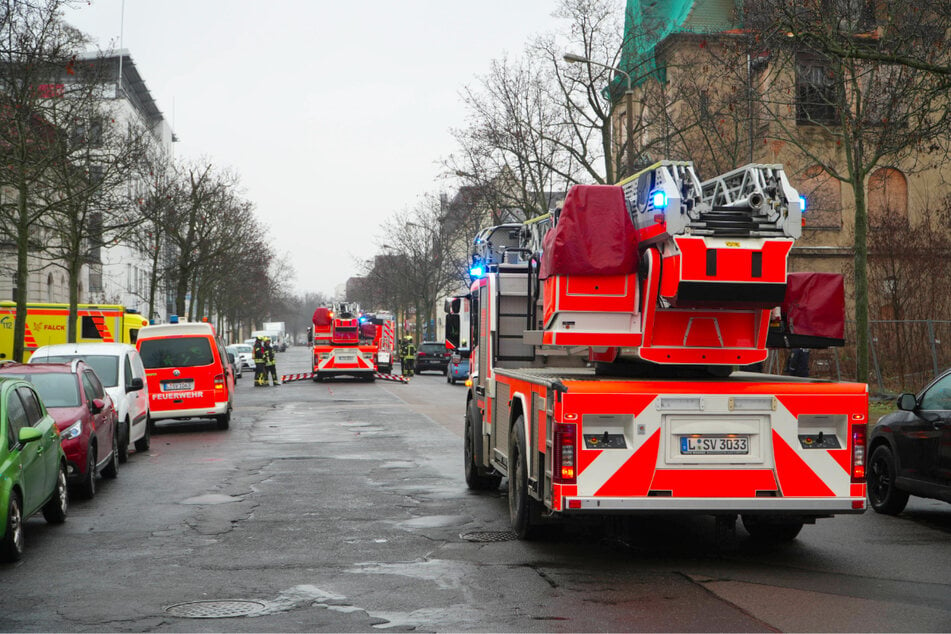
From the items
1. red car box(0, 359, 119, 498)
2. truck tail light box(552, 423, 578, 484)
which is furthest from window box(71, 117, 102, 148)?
truck tail light box(552, 423, 578, 484)

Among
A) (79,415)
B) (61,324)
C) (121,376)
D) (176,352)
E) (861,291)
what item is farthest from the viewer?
(61,324)

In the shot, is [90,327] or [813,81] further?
[90,327]

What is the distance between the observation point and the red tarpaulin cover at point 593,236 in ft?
28.3

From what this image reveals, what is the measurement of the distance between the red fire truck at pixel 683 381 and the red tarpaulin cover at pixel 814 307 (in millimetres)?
558

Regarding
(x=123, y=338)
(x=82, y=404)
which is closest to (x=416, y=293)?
(x=123, y=338)

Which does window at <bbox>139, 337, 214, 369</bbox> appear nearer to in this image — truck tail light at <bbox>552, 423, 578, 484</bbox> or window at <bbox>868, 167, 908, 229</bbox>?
truck tail light at <bbox>552, 423, 578, 484</bbox>

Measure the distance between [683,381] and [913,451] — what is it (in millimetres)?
3499

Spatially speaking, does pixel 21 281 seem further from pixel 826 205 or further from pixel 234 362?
pixel 826 205

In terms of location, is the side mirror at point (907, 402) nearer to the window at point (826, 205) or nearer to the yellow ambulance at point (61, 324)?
the yellow ambulance at point (61, 324)

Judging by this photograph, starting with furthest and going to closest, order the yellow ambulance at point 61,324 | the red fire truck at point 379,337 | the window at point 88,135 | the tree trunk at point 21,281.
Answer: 1. the red fire truck at point 379,337
2. the yellow ambulance at point 61,324
3. the window at point 88,135
4. the tree trunk at point 21,281

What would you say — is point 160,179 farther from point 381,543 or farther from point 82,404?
point 381,543

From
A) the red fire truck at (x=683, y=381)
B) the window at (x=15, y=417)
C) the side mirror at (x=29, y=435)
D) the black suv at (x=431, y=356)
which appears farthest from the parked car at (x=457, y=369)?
the red fire truck at (x=683, y=381)

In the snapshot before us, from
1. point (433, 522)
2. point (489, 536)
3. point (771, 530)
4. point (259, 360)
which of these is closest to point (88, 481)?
point (433, 522)

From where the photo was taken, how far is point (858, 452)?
334 inches
